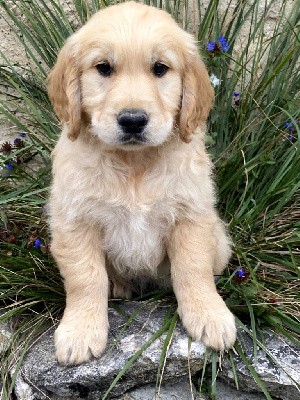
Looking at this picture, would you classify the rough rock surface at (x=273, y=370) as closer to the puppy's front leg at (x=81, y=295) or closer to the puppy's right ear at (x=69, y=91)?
the puppy's front leg at (x=81, y=295)

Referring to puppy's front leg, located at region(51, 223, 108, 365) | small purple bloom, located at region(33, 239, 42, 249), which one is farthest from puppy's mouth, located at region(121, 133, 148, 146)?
small purple bloom, located at region(33, 239, 42, 249)

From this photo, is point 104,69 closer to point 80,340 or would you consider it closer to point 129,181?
point 129,181

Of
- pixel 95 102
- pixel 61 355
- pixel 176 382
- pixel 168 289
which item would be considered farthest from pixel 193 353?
pixel 95 102

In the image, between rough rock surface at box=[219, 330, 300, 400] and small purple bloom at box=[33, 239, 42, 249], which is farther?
small purple bloom at box=[33, 239, 42, 249]

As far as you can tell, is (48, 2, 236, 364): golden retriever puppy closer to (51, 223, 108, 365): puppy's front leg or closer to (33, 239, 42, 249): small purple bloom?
(51, 223, 108, 365): puppy's front leg

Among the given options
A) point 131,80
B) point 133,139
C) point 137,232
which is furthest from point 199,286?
point 131,80

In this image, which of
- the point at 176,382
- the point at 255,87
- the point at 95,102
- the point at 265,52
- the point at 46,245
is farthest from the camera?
the point at 265,52

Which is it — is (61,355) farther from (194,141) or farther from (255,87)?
(255,87)
